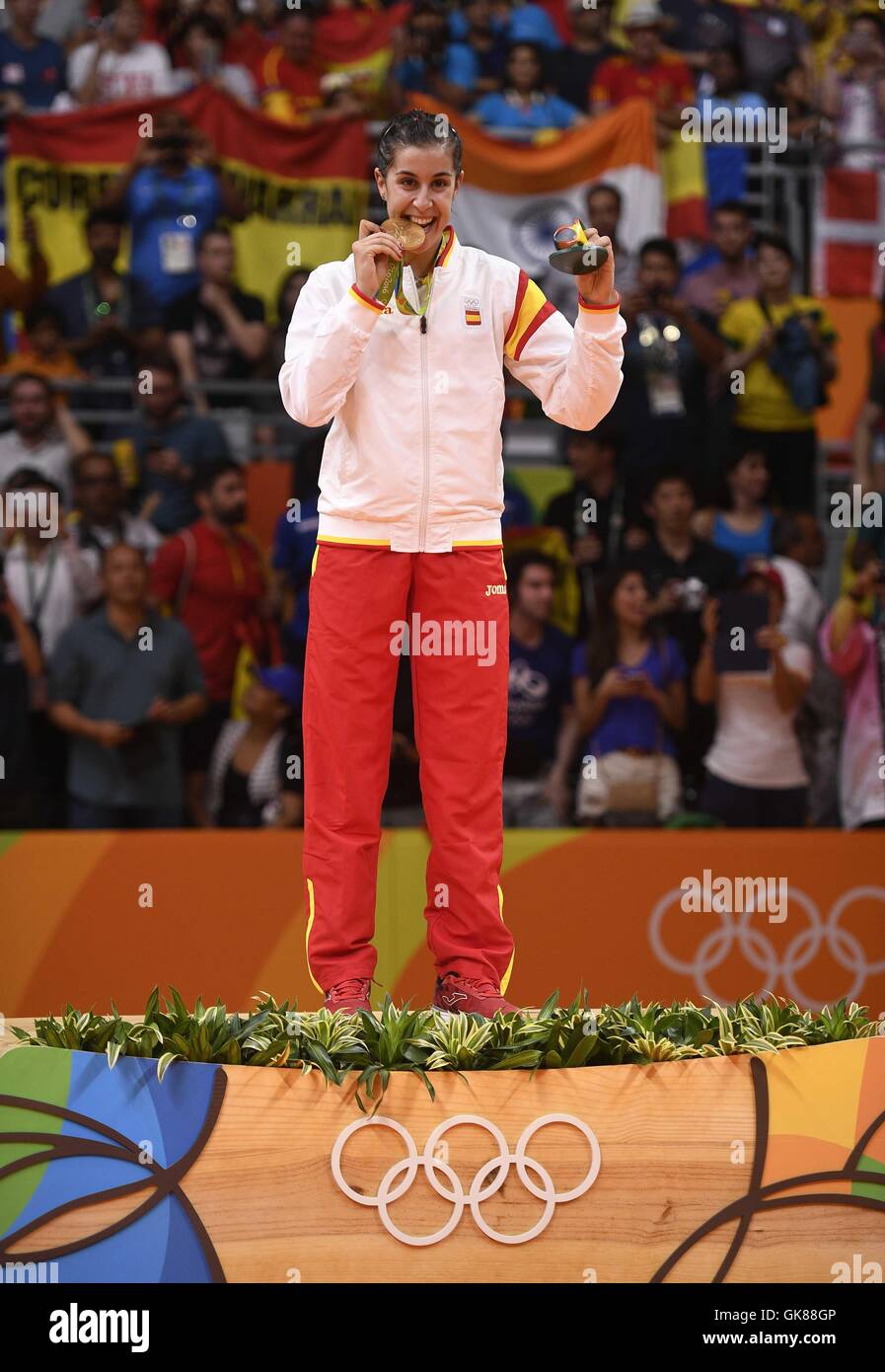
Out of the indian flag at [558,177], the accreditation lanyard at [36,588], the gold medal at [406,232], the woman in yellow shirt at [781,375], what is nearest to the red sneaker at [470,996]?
the gold medal at [406,232]

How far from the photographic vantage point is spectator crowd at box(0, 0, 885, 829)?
6.25 meters

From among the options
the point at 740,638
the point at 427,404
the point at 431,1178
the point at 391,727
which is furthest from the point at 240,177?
the point at 431,1178

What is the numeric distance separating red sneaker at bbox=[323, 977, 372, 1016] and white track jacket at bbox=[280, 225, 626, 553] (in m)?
0.96

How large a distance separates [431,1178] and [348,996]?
516 millimetres

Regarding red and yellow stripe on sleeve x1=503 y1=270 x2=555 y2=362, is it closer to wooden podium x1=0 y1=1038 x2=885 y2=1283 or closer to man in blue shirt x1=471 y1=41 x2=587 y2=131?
wooden podium x1=0 y1=1038 x2=885 y2=1283

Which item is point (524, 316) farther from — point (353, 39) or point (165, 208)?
point (353, 39)

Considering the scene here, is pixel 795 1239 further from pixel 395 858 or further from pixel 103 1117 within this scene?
pixel 395 858

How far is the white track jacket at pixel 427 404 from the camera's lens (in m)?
3.62

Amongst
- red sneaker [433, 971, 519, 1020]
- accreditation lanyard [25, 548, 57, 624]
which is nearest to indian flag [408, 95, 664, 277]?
accreditation lanyard [25, 548, 57, 624]

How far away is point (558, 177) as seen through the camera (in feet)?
23.9

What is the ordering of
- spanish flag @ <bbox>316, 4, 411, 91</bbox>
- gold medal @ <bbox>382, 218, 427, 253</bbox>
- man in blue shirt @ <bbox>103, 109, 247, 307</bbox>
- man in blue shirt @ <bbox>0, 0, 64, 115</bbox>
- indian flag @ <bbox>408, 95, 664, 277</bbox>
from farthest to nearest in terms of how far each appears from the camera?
spanish flag @ <bbox>316, 4, 411, 91</bbox> → man in blue shirt @ <bbox>0, 0, 64, 115</bbox> → indian flag @ <bbox>408, 95, 664, 277</bbox> → man in blue shirt @ <bbox>103, 109, 247, 307</bbox> → gold medal @ <bbox>382, 218, 427, 253</bbox>

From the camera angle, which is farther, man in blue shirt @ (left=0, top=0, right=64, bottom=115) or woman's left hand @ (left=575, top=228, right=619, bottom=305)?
man in blue shirt @ (left=0, top=0, right=64, bottom=115)

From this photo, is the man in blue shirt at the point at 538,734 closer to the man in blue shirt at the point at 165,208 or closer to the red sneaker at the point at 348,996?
the man in blue shirt at the point at 165,208

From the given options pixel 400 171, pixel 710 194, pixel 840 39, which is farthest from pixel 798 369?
pixel 400 171
